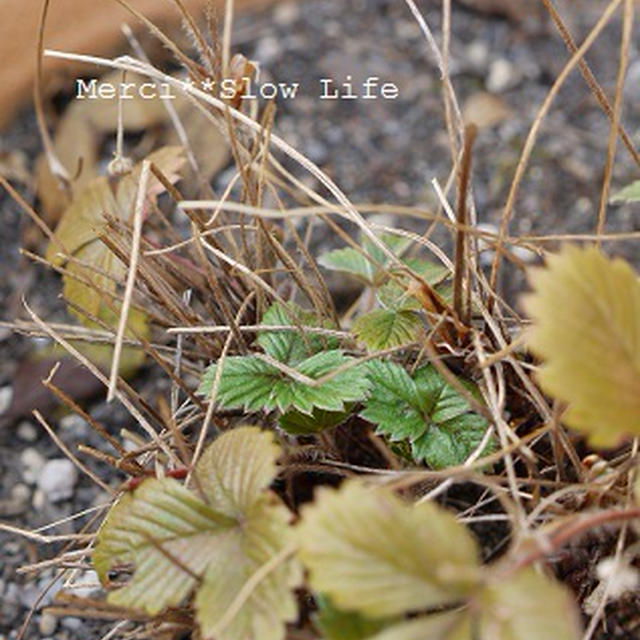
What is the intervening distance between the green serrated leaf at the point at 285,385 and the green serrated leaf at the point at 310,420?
0.04 feet

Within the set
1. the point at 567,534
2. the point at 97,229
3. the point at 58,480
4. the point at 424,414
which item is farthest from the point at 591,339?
the point at 58,480

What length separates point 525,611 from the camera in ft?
1.64

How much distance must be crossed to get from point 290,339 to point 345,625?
29cm

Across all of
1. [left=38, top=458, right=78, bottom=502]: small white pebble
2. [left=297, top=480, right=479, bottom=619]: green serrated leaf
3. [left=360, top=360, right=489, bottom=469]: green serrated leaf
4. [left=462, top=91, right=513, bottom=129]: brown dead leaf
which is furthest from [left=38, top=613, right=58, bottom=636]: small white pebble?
[left=462, top=91, right=513, bottom=129]: brown dead leaf

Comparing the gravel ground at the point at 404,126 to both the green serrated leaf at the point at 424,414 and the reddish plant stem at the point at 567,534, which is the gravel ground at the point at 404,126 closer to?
the green serrated leaf at the point at 424,414

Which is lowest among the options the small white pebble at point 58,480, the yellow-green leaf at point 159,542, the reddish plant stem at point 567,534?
the small white pebble at point 58,480

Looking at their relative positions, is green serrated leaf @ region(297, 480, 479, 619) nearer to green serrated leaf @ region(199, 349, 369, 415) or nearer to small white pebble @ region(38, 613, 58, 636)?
green serrated leaf @ region(199, 349, 369, 415)

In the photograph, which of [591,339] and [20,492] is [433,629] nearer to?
[591,339]

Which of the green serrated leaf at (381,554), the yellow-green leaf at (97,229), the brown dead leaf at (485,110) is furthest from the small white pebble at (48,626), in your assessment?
the brown dead leaf at (485,110)

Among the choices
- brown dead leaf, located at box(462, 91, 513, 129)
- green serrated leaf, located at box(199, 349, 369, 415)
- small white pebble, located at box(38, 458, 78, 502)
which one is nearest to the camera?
green serrated leaf, located at box(199, 349, 369, 415)

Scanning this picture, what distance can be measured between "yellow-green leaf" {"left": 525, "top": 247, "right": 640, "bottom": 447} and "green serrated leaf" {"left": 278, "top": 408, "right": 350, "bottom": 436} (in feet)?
0.75

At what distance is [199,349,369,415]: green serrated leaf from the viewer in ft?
2.39

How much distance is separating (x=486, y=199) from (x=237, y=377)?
629 mm

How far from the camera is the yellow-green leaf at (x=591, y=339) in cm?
56
